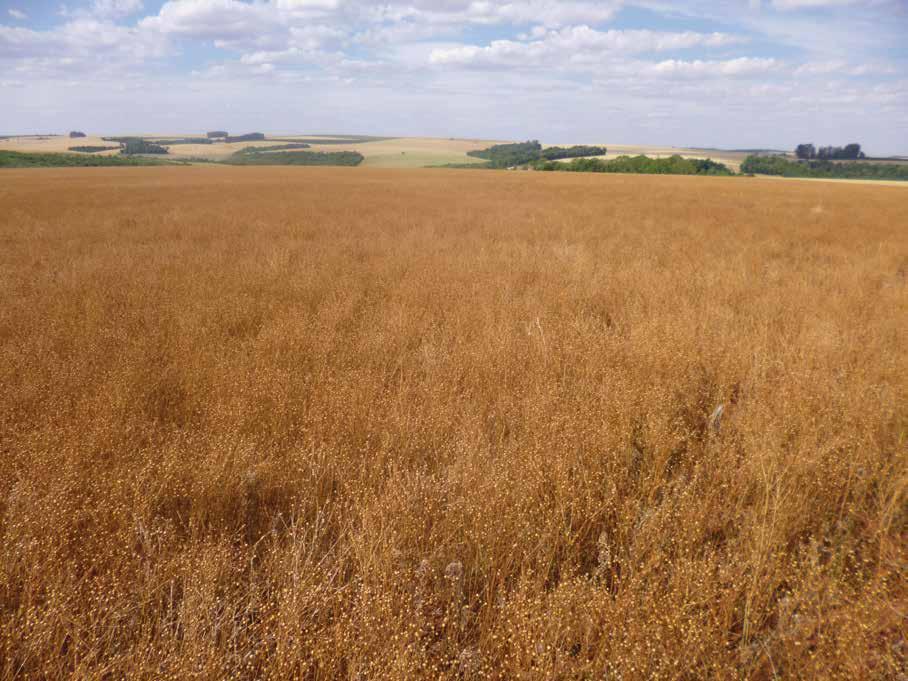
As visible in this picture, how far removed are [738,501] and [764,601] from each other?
2.11 feet

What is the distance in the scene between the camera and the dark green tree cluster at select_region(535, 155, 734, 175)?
191 ft

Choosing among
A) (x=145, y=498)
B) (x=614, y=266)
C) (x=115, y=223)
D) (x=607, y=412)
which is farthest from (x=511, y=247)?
(x=115, y=223)

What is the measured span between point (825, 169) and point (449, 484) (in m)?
86.3

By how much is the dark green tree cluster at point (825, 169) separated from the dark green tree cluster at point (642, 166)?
5383 millimetres

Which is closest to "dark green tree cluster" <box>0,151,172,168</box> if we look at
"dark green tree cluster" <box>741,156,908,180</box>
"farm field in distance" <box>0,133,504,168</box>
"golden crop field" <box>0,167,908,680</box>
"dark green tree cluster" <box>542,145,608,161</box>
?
"farm field in distance" <box>0,133,504,168</box>

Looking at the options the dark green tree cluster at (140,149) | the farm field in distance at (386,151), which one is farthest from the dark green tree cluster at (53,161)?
the dark green tree cluster at (140,149)

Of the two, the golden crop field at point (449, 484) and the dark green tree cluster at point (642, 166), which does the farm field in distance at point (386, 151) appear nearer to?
the dark green tree cluster at point (642, 166)

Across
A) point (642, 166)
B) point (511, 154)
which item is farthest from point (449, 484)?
point (511, 154)

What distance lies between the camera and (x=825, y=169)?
214ft

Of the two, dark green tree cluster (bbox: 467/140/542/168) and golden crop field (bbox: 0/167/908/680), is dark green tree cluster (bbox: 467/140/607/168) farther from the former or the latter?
golden crop field (bbox: 0/167/908/680)

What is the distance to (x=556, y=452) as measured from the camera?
2799 millimetres

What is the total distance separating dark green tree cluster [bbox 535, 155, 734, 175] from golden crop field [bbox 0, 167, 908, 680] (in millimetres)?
59554

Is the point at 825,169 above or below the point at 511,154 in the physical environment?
below

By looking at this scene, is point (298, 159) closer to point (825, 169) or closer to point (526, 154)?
point (526, 154)
